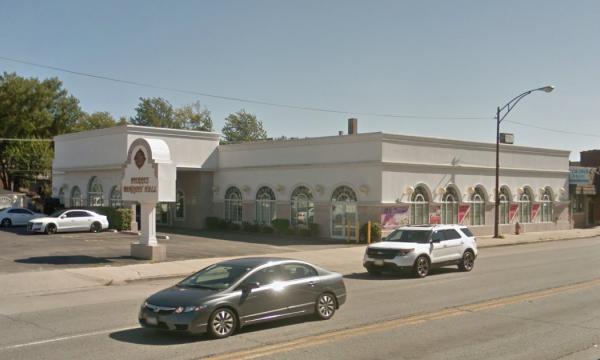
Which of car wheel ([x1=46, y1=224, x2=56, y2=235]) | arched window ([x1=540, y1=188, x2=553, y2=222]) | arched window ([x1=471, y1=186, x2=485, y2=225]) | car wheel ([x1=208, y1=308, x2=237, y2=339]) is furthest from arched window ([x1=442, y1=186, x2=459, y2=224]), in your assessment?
car wheel ([x1=208, y1=308, x2=237, y2=339])

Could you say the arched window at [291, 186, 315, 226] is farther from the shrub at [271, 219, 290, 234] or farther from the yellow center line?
the yellow center line

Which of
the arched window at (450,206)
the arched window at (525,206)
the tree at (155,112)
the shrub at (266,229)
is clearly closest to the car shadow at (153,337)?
the shrub at (266,229)

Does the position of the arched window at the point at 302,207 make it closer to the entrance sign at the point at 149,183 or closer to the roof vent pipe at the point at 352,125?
the roof vent pipe at the point at 352,125

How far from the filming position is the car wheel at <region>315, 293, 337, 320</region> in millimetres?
11953

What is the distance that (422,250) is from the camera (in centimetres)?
1981

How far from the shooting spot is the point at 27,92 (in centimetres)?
6544

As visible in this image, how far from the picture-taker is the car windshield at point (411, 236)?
67.3 ft

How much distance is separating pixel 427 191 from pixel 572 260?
11512 mm

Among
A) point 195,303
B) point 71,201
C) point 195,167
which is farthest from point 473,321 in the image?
point 71,201

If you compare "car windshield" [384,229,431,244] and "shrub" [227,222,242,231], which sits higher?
"car windshield" [384,229,431,244]

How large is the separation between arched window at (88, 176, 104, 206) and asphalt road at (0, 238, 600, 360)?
88.0 ft

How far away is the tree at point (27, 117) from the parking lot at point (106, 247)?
30.9m

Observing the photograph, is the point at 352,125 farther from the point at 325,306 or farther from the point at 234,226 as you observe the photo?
Answer: the point at 325,306

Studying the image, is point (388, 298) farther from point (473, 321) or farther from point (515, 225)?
point (515, 225)
